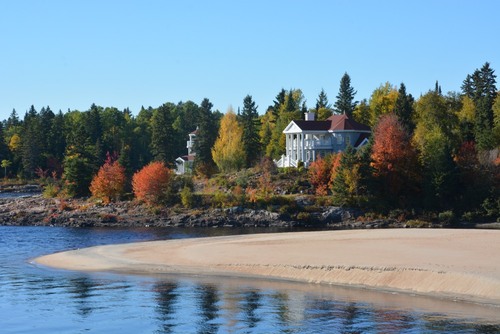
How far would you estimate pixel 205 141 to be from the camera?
4387 inches

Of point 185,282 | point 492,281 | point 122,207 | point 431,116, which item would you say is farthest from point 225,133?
point 492,281

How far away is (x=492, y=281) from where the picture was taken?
32.6 metres

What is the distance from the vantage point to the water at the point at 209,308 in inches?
1118

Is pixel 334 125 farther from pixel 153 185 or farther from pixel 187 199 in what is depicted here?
pixel 153 185

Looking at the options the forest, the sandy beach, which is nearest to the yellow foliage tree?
the forest

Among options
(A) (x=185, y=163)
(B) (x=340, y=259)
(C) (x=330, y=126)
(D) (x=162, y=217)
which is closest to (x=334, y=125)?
(C) (x=330, y=126)

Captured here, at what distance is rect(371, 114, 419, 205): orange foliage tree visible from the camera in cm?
8050

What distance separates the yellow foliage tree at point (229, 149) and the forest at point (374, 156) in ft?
0.47

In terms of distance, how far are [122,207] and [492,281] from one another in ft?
200

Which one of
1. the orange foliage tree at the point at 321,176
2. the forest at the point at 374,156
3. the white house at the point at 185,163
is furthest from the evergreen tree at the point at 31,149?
the orange foliage tree at the point at 321,176

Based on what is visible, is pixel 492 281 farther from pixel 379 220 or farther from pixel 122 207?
pixel 122 207

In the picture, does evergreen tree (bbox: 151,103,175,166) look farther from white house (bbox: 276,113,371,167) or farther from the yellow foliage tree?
white house (bbox: 276,113,371,167)

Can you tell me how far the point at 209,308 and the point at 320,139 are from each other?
68.2 meters

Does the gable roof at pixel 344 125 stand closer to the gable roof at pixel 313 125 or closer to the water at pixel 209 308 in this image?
the gable roof at pixel 313 125
